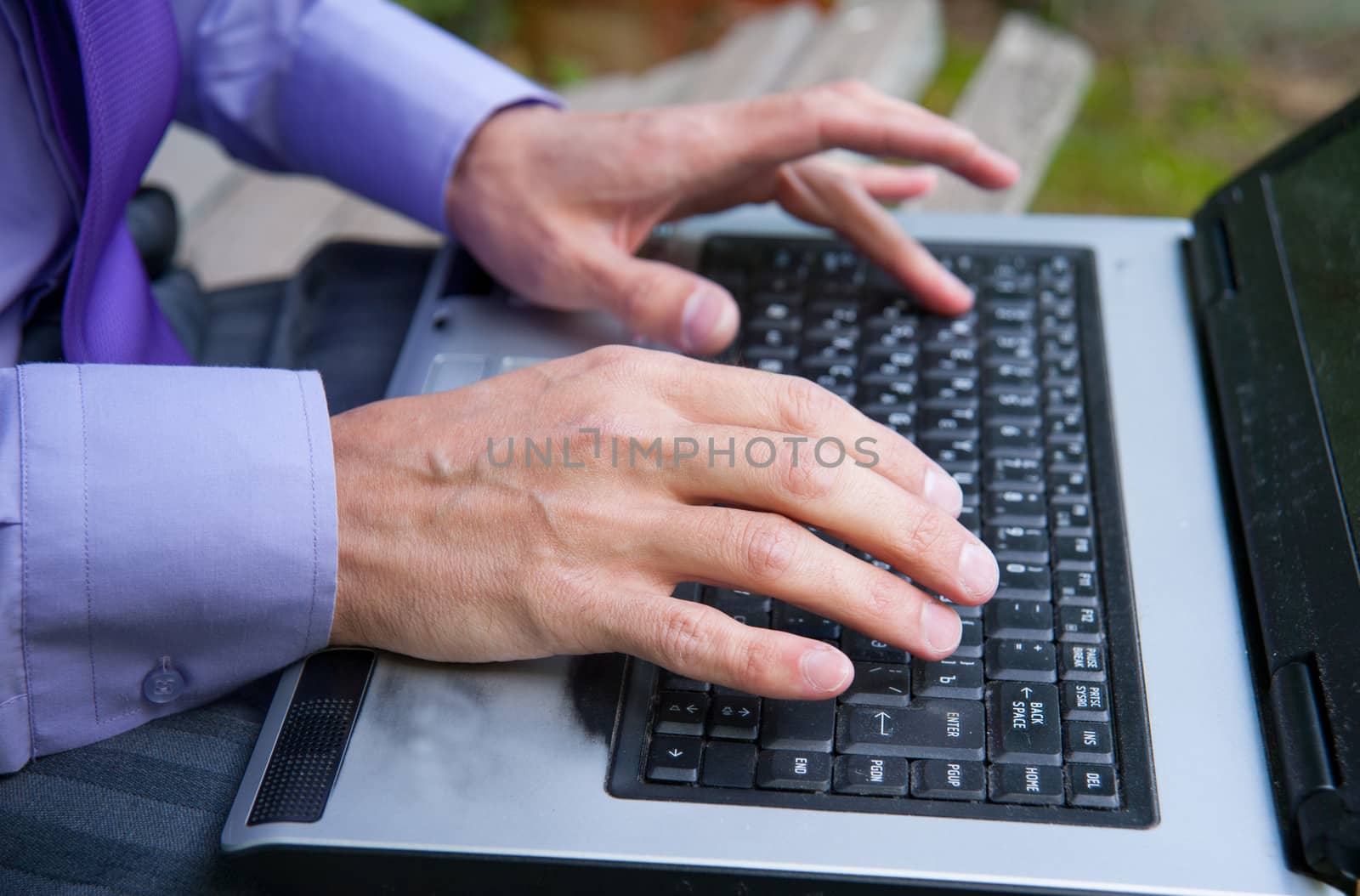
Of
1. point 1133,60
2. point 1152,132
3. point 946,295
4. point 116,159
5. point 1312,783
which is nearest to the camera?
point 1312,783

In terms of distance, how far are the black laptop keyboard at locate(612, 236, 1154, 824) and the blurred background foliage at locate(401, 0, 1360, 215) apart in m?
1.19

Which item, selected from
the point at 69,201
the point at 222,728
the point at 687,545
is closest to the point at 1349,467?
the point at 687,545

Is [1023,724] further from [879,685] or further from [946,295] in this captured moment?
[946,295]

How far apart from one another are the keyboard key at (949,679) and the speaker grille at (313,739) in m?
0.33

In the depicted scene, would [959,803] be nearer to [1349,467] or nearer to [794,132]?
[1349,467]

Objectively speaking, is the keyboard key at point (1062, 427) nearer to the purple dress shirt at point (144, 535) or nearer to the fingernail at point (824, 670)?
the fingernail at point (824, 670)

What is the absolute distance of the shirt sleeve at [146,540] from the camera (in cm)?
65

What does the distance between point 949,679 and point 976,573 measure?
2.5 inches

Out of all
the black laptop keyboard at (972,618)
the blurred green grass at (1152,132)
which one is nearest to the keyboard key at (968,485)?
the black laptop keyboard at (972,618)

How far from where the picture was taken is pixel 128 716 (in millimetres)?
695

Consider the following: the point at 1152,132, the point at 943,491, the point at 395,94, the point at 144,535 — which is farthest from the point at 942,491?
the point at 1152,132

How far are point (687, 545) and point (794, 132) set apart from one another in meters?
0.41

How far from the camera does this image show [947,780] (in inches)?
23.7

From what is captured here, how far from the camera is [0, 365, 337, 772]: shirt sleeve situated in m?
0.65
